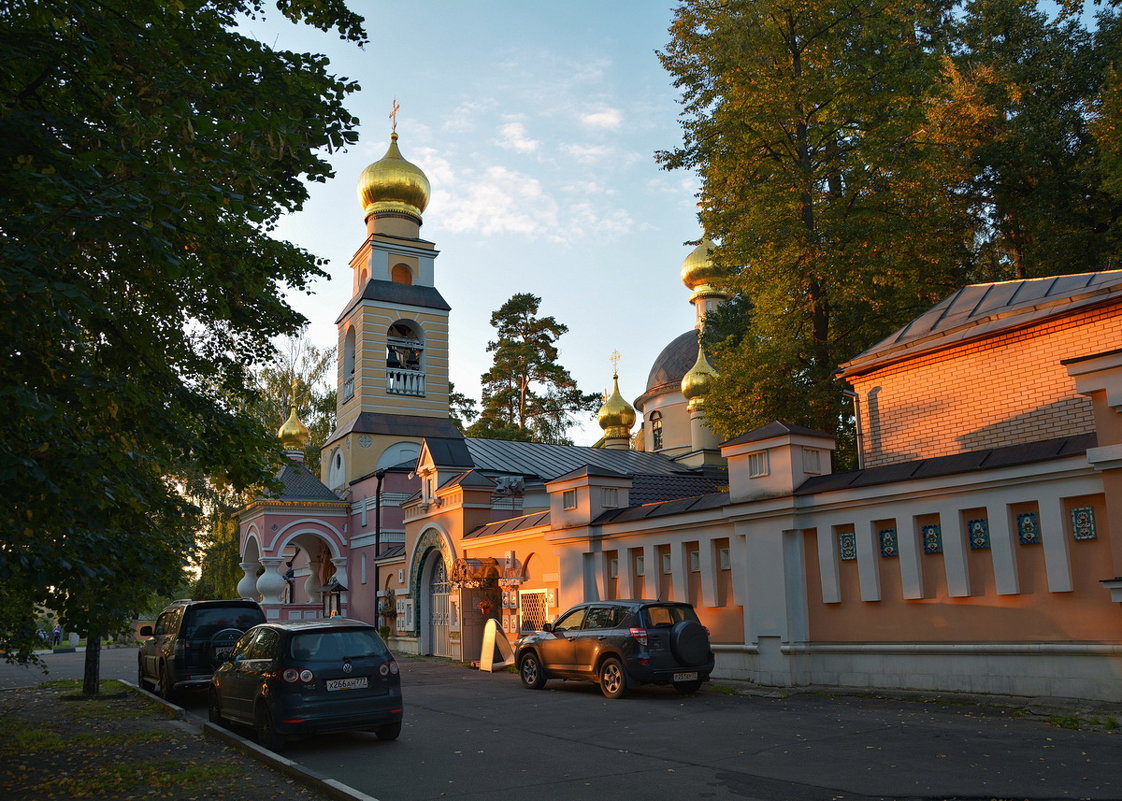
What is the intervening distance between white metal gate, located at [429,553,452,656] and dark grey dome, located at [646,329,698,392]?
70.7ft

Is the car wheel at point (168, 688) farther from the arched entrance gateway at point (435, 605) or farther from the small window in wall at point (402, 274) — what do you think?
the small window in wall at point (402, 274)

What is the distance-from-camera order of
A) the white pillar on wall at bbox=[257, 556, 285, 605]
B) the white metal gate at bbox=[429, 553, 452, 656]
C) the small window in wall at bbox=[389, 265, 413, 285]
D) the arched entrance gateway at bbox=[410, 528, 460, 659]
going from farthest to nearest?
the small window in wall at bbox=[389, 265, 413, 285] → the white pillar on wall at bbox=[257, 556, 285, 605] → the white metal gate at bbox=[429, 553, 452, 656] → the arched entrance gateway at bbox=[410, 528, 460, 659]

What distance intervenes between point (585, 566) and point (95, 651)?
9.17 meters

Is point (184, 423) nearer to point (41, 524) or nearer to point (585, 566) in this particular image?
point (41, 524)

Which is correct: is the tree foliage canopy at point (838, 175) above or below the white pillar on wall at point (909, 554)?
above

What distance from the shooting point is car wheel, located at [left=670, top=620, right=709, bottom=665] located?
47.1ft

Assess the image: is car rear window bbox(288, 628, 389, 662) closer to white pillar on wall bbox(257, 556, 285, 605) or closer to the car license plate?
the car license plate

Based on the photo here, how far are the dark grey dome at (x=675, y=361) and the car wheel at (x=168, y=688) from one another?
32.4m

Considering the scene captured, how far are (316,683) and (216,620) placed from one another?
6509 millimetres

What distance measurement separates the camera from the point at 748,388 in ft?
77.0

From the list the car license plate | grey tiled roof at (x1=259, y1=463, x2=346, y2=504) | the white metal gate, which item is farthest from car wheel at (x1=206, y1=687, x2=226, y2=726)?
grey tiled roof at (x1=259, y1=463, x2=346, y2=504)

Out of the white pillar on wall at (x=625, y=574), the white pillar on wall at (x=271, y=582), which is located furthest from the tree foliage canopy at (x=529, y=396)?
the white pillar on wall at (x=625, y=574)

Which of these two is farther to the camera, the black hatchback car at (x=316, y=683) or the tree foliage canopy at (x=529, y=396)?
the tree foliage canopy at (x=529, y=396)

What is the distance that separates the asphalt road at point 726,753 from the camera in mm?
7836
